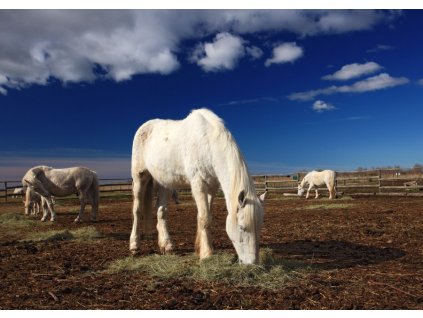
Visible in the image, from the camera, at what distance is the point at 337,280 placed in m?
5.04

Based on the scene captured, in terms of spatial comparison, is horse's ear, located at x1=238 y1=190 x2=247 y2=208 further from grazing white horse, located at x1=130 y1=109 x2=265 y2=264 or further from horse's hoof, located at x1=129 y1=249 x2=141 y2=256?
horse's hoof, located at x1=129 y1=249 x2=141 y2=256

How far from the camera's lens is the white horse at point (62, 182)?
596 inches

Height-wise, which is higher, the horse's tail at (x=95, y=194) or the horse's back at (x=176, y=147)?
the horse's back at (x=176, y=147)

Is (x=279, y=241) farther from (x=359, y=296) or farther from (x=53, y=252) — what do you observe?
(x=53, y=252)

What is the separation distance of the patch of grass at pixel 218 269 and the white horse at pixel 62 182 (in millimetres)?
9324

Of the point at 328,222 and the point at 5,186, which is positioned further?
the point at 5,186

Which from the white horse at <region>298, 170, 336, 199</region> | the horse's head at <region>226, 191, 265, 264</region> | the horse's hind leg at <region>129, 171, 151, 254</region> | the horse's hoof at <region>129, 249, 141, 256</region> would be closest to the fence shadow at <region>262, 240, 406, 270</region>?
the horse's head at <region>226, 191, 265, 264</region>

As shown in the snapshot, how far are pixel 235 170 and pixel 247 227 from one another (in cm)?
85

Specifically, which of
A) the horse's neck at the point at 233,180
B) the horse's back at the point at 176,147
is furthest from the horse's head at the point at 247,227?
the horse's back at the point at 176,147

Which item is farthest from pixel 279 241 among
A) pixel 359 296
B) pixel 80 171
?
pixel 80 171

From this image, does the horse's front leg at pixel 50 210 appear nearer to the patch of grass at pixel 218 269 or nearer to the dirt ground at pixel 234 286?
the dirt ground at pixel 234 286

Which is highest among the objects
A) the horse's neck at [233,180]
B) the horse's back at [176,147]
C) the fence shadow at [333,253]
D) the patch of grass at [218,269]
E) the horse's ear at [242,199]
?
the horse's back at [176,147]

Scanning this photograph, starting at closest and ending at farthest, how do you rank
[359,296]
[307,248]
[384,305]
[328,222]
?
[384,305] < [359,296] < [307,248] < [328,222]

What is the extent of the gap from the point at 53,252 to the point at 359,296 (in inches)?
237
